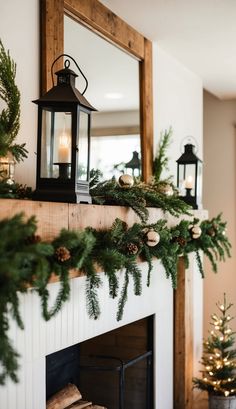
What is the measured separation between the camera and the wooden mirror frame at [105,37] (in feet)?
9.19

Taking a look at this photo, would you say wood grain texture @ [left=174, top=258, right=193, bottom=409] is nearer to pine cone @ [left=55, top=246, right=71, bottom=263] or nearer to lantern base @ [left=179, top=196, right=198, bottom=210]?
lantern base @ [left=179, top=196, right=198, bottom=210]

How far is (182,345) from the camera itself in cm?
419

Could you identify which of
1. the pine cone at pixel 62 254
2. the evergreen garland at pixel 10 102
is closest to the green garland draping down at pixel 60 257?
the pine cone at pixel 62 254

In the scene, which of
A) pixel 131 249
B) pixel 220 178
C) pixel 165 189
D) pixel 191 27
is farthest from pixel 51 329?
pixel 220 178

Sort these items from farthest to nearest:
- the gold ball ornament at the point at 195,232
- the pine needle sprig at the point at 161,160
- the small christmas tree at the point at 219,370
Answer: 1. the small christmas tree at the point at 219,370
2. the pine needle sprig at the point at 161,160
3. the gold ball ornament at the point at 195,232

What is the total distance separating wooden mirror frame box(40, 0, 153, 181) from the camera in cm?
280

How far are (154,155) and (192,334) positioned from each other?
1.30 metres

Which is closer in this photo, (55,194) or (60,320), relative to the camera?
(55,194)

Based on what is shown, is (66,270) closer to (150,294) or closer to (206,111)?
(150,294)

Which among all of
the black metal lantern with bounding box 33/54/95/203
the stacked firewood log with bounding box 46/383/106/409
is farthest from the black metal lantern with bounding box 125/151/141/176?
the stacked firewood log with bounding box 46/383/106/409

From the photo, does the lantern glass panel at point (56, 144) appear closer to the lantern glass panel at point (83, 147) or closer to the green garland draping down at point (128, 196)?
the lantern glass panel at point (83, 147)

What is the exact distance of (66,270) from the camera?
2.06 meters

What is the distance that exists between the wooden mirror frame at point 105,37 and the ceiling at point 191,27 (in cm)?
6

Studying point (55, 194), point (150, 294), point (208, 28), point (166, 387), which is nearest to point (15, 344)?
point (55, 194)
